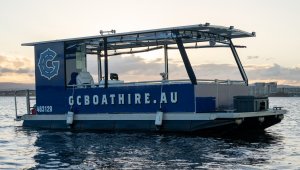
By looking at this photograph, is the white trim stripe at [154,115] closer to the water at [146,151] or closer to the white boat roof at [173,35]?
the water at [146,151]

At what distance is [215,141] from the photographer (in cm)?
1753

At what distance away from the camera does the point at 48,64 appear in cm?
2325

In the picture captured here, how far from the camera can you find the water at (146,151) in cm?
1308

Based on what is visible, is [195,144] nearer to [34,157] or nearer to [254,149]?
[254,149]

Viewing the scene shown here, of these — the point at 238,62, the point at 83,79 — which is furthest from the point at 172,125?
the point at 83,79

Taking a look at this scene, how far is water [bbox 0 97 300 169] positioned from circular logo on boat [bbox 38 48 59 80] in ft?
11.6

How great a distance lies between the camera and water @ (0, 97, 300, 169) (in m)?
13.1

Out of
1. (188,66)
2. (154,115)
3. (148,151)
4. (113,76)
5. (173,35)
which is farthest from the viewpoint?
(113,76)

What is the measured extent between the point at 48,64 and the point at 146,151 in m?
9.75

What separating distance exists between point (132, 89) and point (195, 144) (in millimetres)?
5074

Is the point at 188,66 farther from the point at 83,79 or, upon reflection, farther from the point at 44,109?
the point at 44,109

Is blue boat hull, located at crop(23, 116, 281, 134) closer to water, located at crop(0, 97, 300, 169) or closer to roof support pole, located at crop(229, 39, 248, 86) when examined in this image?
water, located at crop(0, 97, 300, 169)

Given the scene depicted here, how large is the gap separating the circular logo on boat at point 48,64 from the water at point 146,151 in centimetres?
354

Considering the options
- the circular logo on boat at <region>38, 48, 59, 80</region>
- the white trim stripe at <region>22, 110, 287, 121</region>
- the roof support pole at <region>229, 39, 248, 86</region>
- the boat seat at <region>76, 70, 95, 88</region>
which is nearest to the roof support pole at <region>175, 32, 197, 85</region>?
the white trim stripe at <region>22, 110, 287, 121</region>
